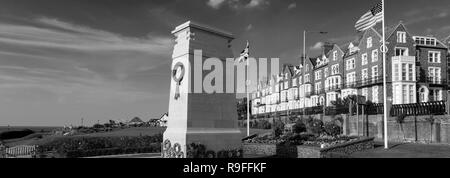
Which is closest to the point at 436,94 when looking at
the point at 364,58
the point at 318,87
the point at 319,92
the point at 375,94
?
the point at 375,94

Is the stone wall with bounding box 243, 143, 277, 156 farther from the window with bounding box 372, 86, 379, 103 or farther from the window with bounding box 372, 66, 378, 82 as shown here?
the window with bounding box 372, 66, 378, 82

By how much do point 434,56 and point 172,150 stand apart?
50.4 m

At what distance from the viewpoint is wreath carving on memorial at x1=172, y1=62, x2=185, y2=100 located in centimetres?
1482

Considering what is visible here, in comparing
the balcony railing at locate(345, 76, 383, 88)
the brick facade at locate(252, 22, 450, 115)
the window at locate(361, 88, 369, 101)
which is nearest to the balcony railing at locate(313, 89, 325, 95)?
the brick facade at locate(252, 22, 450, 115)

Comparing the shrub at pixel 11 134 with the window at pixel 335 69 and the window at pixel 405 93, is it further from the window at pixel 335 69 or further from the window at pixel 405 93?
the window at pixel 335 69

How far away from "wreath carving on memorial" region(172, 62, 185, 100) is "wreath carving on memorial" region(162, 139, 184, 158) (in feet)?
6.22

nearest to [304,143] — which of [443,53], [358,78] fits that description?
[358,78]

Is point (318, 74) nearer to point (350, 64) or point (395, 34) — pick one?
point (350, 64)

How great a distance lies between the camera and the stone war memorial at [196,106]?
47.7 ft

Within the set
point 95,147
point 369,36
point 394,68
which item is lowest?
point 95,147

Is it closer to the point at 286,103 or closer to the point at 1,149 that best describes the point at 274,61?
the point at 1,149

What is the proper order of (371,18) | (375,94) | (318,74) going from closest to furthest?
(371,18), (375,94), (318,74)

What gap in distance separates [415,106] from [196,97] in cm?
2626

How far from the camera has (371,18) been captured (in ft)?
83.9
